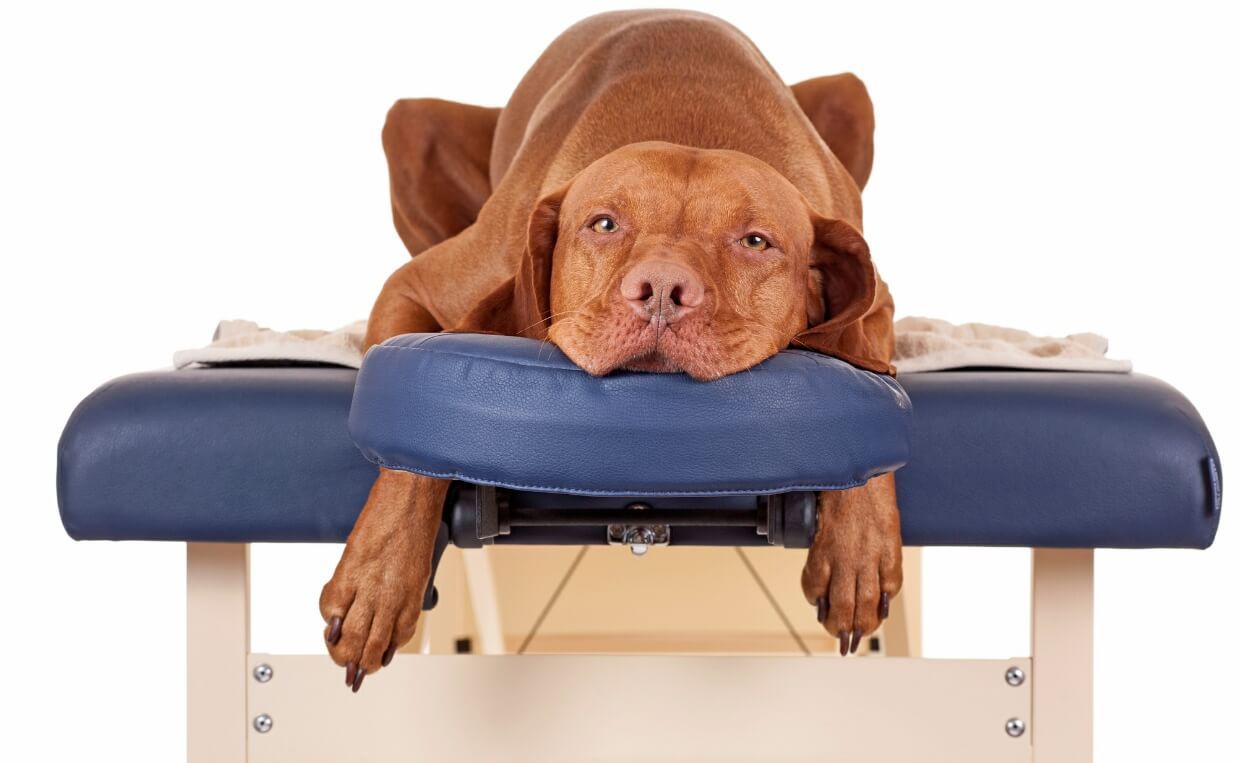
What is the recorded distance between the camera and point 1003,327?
12.5 ft

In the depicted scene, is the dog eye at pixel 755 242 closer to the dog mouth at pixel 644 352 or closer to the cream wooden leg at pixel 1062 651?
the dog mouth at pixel 644 352

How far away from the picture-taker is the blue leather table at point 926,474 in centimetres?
270

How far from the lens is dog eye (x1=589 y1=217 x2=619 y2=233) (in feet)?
9.07

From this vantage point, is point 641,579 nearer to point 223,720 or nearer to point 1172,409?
point 223,720

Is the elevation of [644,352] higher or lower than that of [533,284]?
lower

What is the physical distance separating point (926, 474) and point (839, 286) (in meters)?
0.41

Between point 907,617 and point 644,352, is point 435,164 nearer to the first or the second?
point 907,617

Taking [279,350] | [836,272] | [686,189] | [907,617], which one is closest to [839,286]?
[836,272]

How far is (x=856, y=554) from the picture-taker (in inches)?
105

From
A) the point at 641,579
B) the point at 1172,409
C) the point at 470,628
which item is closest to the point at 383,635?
the point at 1172,409

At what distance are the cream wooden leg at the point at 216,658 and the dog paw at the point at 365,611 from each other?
402 millimetres

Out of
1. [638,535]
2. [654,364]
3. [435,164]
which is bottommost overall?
[638,535]

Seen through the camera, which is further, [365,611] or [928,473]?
[928,473]

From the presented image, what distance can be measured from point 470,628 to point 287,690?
137 cm
